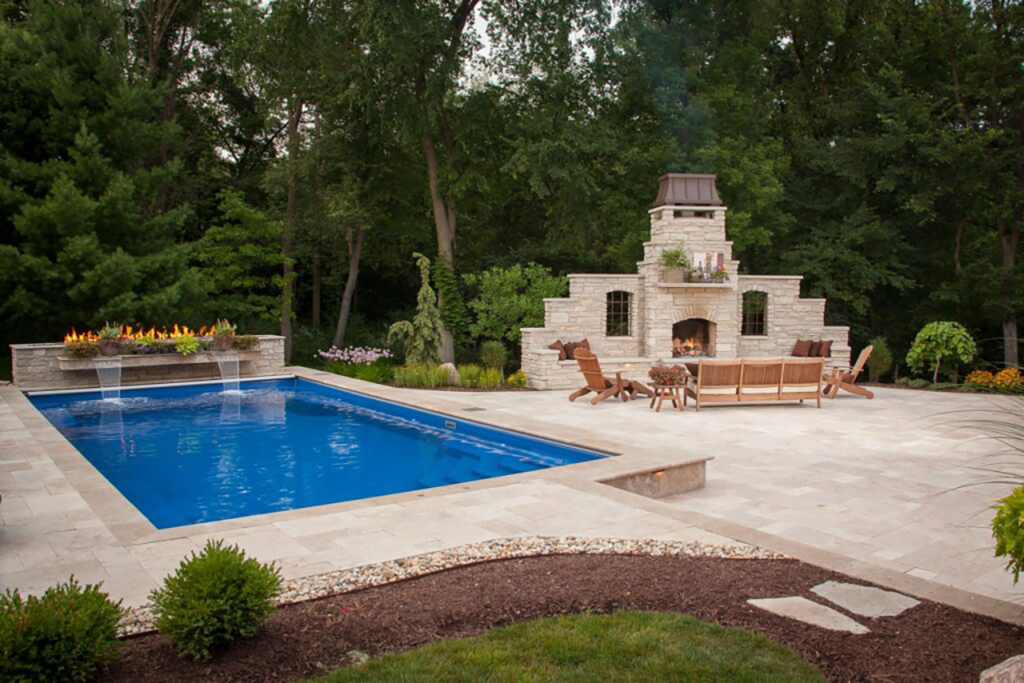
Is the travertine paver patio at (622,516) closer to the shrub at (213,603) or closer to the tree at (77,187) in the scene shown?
the shrub at (213,603)

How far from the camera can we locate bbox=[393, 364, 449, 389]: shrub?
13.9 metres

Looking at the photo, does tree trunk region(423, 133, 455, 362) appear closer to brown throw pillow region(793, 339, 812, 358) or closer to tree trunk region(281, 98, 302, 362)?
tree trunk region(281, 98, 302, 362)

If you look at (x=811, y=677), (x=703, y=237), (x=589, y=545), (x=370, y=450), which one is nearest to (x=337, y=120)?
(x=703, y=237)

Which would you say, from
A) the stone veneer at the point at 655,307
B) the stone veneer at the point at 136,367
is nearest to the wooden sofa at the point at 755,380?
the stone veneer at the point at 655,307

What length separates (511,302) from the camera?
53.7ft

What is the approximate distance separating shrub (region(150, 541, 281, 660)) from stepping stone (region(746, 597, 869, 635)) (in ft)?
7.46

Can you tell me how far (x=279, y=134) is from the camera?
2230 cm

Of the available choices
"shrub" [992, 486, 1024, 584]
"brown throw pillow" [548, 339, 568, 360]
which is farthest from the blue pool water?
"shrub" [992, 486, 1024, 584]

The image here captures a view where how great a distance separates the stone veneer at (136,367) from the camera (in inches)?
510

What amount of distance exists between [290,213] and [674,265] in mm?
9379

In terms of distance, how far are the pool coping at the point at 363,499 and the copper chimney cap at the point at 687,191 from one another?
658cm

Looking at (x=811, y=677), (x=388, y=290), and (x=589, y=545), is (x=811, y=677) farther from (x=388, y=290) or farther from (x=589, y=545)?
(x=388, y=290)

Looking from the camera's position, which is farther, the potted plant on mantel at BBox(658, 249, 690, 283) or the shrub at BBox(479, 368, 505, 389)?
the potted plant on mantel at BBox(658, 249, 690, 283)

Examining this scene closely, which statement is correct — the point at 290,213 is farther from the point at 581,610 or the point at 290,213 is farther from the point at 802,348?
the point at 581,610
